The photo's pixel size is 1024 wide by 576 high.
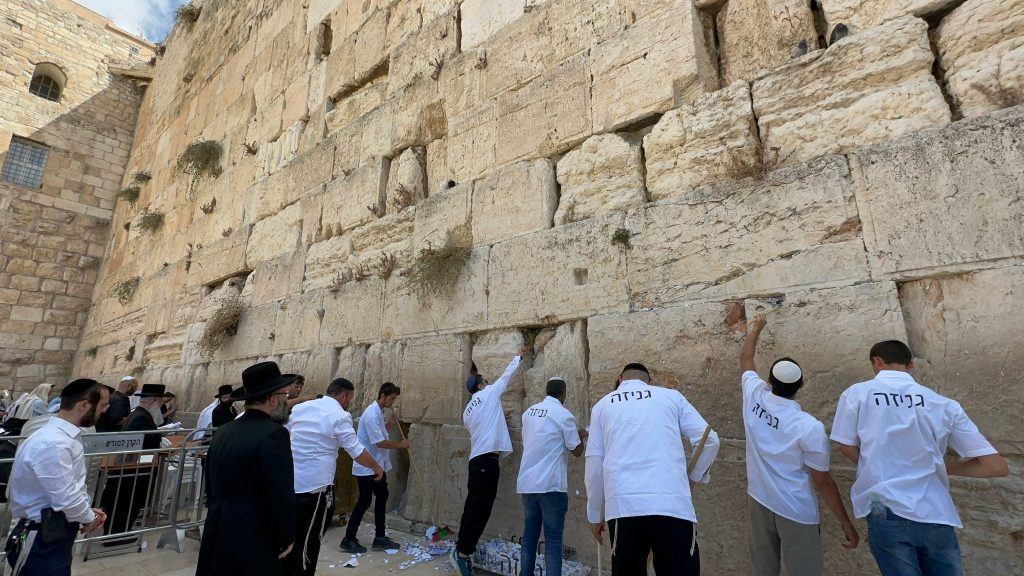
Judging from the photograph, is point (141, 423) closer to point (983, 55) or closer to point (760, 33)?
point (760, 33)

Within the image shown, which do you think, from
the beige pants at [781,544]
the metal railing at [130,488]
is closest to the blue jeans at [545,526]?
the beige pants at [781,544]

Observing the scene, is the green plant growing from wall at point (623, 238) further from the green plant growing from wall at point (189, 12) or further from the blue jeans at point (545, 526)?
the green plant growing from wall at point (189, 12)

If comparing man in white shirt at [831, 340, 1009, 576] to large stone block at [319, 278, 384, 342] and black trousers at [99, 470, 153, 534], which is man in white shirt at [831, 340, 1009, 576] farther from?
black trousers at [99, 470, 153, 534]

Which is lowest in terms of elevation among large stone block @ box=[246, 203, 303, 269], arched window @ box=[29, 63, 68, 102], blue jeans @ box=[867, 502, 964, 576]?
blue jeans @ box=[867, 502, 964, 576]

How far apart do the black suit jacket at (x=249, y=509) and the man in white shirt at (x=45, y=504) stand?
729mm

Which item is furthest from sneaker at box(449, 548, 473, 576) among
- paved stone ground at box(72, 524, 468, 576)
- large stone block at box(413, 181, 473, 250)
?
large stone block at box(413, 181, 473, 250)

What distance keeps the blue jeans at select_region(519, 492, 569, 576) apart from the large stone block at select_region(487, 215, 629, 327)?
48.5 inches

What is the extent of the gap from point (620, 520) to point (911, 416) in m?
1.19

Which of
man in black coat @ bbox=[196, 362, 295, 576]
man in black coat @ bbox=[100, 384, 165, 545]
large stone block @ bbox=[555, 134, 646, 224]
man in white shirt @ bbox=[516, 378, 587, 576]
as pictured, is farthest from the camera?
man in black coat @ bbox=[100, 384, 165, 545]

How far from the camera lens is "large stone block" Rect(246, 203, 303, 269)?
6523 millimetres

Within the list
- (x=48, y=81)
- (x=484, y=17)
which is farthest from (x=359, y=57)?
(x=48, y=81)

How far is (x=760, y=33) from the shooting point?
3490 millimetres

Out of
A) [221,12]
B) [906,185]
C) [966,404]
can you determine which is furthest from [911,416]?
[221,12]

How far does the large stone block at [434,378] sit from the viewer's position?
4254 mm
